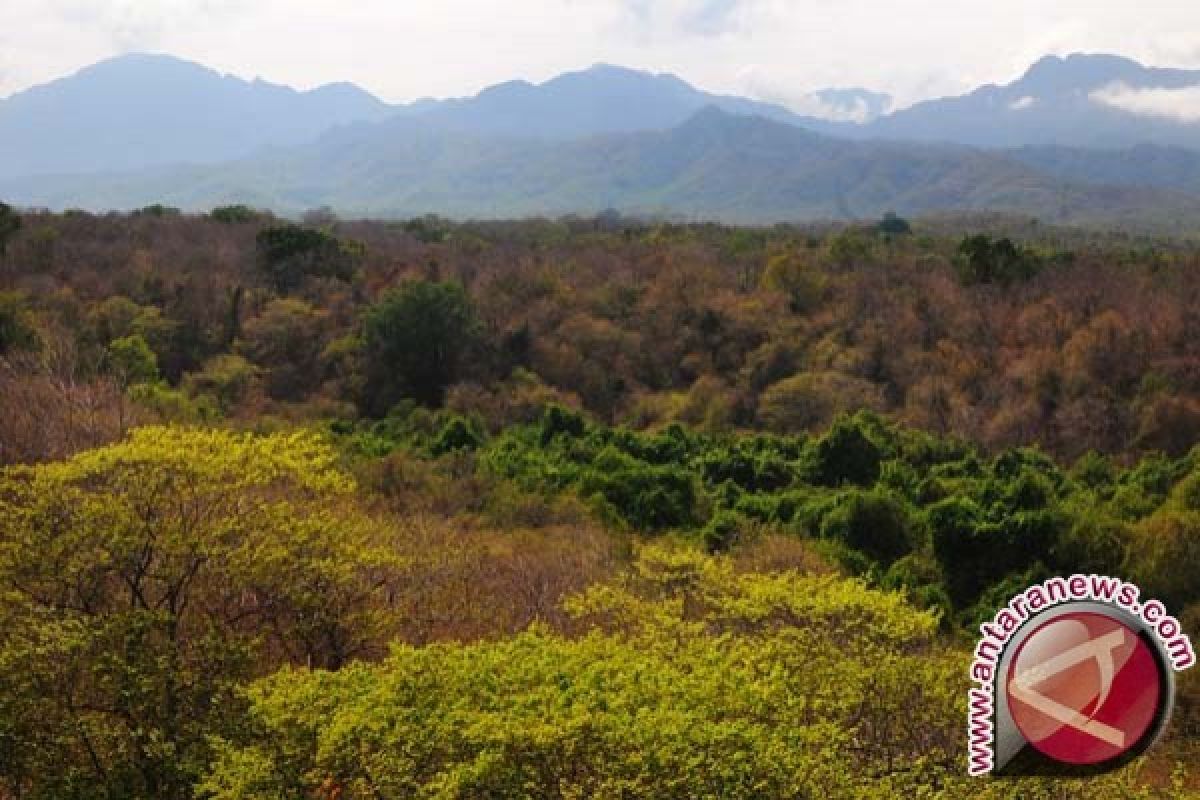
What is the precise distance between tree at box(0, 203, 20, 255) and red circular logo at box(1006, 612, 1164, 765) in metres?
47.7

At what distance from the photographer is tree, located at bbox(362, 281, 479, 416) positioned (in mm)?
40312

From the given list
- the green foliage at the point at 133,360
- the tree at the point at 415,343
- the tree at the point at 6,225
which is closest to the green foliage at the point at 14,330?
the green foliage at the point at 133,360

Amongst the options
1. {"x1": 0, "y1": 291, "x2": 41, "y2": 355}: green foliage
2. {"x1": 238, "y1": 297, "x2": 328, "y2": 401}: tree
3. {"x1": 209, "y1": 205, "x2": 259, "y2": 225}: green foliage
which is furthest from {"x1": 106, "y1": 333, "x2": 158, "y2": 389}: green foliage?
{"x1": 209, "y1": 205, "x2": 259, "y2": 225}: green foliage

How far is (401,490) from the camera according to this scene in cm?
2598

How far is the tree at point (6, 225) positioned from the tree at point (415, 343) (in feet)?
55.8

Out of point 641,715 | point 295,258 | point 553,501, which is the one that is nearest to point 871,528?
point 553,501

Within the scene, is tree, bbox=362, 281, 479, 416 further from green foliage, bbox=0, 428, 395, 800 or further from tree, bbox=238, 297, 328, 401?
green foliage, bbox=0, 428, 395, 800

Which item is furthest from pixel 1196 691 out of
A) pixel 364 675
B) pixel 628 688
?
pixel 364 675

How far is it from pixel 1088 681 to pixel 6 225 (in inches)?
1921

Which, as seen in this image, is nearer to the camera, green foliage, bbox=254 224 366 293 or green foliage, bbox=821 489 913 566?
green foliage, bbox=821 489 913 566

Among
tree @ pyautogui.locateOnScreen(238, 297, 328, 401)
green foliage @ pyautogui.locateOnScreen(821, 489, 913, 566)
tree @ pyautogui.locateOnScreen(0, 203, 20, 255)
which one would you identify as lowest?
green foliage @ pyautogui.locateOnScreen(821, 489, 913, 566)

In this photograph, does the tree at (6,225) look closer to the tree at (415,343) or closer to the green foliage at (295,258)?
the green foliage at (295,258)

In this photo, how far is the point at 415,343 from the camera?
40.3 m

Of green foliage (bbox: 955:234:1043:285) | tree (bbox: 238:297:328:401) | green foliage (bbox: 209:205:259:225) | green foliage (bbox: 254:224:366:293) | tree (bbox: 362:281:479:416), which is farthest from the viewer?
green foliage (bbox: 209:205:259:225)
